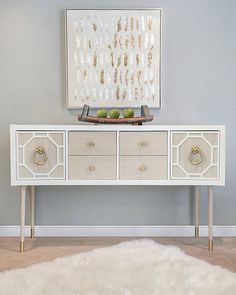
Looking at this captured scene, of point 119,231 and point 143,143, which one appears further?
point 119,231

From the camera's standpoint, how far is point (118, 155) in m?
2.35

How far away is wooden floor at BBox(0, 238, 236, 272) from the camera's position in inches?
88.6

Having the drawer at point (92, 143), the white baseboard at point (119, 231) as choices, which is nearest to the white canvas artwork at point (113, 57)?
the drawer at point (92, 143)

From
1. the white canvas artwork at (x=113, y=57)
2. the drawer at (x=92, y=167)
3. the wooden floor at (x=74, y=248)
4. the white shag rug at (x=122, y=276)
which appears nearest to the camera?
the white shag rug at (x=122, y=276)

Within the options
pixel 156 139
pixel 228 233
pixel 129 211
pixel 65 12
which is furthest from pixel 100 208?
pixel 65 12

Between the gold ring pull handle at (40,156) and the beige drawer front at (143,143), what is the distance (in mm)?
485

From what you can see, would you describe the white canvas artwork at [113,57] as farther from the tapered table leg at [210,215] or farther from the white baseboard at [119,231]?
the white baseboard at [119,231]

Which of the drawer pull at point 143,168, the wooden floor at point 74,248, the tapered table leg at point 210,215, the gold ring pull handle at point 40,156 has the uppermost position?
the gold ring pull handle at point 40,156

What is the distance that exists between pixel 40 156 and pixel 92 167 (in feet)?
1.10

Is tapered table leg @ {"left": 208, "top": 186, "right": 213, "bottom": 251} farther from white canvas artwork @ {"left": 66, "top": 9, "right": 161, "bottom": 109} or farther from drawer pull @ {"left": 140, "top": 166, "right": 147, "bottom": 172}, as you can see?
white canvas artwork @ {"left": 66, "top": 9, "right": 161, "bottom": 109}

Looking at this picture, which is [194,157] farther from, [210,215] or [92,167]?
[92,167]
